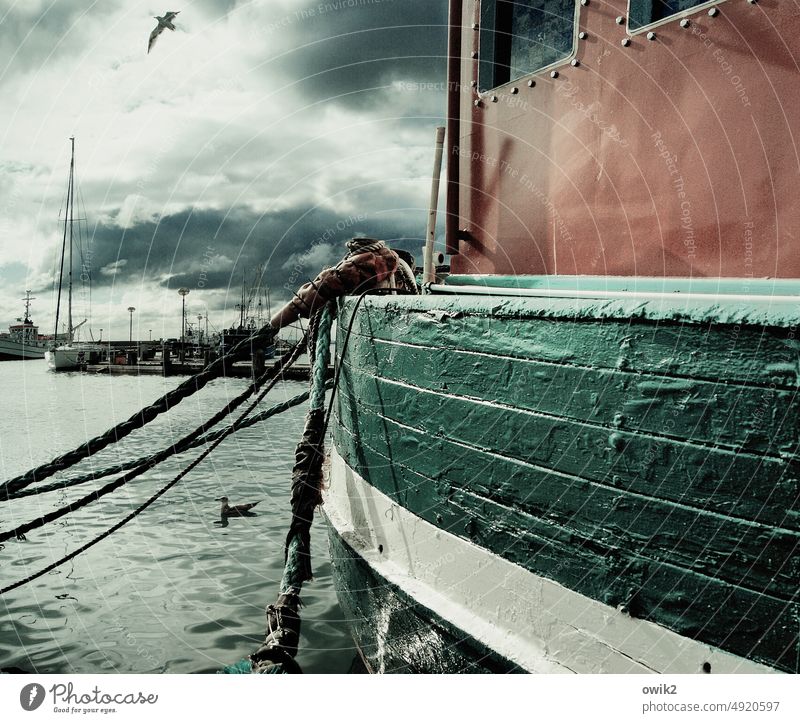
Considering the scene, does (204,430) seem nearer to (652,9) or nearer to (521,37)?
(521,37)

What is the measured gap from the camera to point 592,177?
2832mm

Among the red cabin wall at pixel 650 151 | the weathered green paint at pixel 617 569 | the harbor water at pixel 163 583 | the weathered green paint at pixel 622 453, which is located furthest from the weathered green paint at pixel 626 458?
the harbor water at pixel 163 583

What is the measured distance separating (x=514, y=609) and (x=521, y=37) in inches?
113

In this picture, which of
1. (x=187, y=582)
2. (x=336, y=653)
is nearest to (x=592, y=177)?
(x=336, y=653)

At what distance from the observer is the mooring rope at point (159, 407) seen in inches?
125

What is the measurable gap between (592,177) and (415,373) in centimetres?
127

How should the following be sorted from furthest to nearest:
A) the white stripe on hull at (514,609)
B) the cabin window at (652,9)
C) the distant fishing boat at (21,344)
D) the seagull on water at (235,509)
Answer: the distant fishing boat at (21,344) → the seagull on water at (235,509) → the cabin window at (652,9) → the white stripe on hull at (514,609)

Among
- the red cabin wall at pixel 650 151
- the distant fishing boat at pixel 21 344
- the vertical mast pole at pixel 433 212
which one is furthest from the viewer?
the distant fishing boat at pixel 21 344

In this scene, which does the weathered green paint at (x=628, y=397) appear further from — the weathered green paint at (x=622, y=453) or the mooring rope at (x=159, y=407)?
the mooring rope at (x=159, y=407)

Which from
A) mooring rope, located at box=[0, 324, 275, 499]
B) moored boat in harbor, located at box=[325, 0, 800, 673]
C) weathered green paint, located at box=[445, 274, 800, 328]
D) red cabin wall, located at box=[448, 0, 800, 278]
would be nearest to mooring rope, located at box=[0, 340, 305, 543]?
mooring rope, located at box=[0, 324, 275, 499]

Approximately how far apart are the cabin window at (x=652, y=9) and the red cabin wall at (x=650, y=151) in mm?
44

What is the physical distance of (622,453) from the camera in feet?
6.05

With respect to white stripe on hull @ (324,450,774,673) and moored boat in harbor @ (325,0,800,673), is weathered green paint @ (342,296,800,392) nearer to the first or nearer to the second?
moored boat in harbor @ (325,0,800,673)

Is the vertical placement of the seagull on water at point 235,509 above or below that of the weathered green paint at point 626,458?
below
